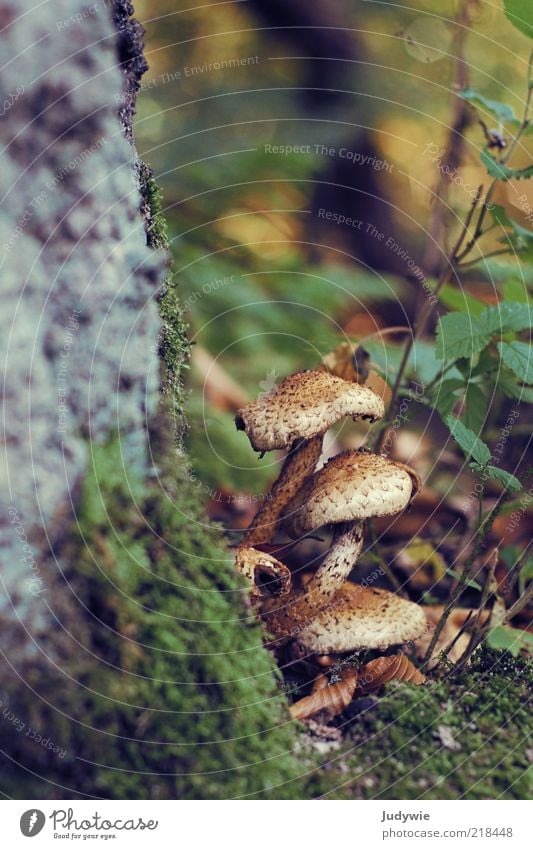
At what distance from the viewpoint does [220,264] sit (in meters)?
3.53

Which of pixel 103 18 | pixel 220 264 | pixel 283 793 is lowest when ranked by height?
pixel 283 793

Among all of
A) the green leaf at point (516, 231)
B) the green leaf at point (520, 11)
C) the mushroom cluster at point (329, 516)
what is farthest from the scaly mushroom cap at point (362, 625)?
the green leaf at point (520, 11)

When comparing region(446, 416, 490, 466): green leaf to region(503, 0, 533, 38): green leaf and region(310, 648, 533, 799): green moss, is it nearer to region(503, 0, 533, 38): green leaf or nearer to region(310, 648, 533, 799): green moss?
region(310, 648, 533, 799): green moss

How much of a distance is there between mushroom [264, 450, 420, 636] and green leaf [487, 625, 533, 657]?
0.41m

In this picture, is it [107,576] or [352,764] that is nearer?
[107,576]

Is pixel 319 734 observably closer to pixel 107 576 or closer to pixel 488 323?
pixel 107 576

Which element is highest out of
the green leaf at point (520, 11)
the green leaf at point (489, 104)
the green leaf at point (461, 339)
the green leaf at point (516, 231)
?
the green leaf at point (520, 11)

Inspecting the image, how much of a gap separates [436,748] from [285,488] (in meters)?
0.74

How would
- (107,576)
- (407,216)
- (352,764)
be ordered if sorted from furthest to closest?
1. (407,216)
2. (352,764)
3. (107,576)

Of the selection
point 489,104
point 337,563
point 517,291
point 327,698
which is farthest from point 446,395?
point 327,698

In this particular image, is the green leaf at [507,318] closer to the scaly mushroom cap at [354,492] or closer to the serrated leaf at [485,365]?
the serrated leaf at [485,365]

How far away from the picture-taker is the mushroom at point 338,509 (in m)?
1.73
